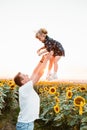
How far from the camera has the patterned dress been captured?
567 cm

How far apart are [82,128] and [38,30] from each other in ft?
8.69

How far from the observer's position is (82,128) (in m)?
7.56

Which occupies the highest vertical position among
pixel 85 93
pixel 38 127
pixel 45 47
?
pixel 45 47

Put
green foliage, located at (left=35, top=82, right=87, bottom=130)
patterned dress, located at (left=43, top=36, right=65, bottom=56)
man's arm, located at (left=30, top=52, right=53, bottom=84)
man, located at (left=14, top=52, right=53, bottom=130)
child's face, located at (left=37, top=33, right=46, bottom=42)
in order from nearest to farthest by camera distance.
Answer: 1. man's arm, located at (left=30, top=52, right=53, bottom=84)
2. child's face, located at (left=37, top=33, right=46, bottom=42)
3. patterned dress, located at (left=43, top=36, right=65, bottom=56)
4. man, located at (left=14, top=52, right=53, bottom=130)
5. green foliage, located at (left=35, top=82, right=87, bottom=130)

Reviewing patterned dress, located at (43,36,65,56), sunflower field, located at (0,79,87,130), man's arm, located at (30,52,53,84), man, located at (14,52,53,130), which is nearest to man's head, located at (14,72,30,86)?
man, located at (14,52,53,130)

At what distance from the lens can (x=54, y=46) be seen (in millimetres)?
5699

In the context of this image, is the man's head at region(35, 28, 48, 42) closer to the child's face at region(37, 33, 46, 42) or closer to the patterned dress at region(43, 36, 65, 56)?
the child's face at region(37, 33, 46, 42)

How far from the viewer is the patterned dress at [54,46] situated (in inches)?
223

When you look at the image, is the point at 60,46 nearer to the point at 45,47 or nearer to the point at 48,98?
the point at 45,47

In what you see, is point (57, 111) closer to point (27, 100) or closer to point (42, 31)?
point (27, 100)

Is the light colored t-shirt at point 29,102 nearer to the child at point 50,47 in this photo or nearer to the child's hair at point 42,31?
the child at point 50,47

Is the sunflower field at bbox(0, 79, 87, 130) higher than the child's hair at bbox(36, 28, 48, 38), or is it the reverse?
the child's hair at bbox(36, 28, 48, 38)

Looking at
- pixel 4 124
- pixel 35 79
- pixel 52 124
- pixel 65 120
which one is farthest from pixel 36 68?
pixel 4 124

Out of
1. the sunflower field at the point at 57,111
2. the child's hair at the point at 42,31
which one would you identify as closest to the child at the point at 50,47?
the child's hair at the point at 42,31
